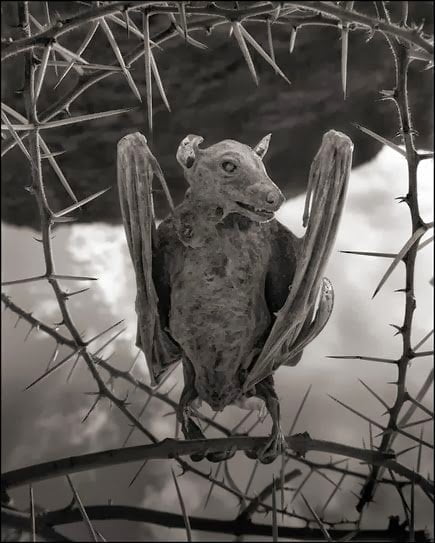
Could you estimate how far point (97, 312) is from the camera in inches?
55.5

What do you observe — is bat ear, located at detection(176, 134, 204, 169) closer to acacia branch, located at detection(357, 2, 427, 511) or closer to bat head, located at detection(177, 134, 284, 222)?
bat head, located at detection(177, 134, 284, 222)

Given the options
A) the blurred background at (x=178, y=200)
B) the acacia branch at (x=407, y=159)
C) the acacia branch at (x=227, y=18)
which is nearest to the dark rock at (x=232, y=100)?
the blurred background at (x=178, y=200)

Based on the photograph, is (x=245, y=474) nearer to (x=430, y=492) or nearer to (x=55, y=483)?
(x=55, y=483)

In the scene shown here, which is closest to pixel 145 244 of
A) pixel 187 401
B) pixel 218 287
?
pixel 218 287

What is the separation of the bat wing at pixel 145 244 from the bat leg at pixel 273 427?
105 millimetres

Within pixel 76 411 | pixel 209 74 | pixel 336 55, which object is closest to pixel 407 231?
pixel 336 55

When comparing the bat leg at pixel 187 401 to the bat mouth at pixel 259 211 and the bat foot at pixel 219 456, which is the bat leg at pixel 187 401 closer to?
the bat foot at pixel 219 456

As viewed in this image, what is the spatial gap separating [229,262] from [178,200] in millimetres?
622

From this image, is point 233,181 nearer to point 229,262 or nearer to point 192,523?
point 229,262

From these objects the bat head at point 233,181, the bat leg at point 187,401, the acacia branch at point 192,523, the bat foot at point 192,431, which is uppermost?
the bat head at point 233,181

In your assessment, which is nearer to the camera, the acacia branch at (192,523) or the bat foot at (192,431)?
the bat foot at (192,431)

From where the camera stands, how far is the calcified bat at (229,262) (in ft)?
2.32

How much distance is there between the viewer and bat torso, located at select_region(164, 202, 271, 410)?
737mm

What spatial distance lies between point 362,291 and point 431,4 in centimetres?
59
